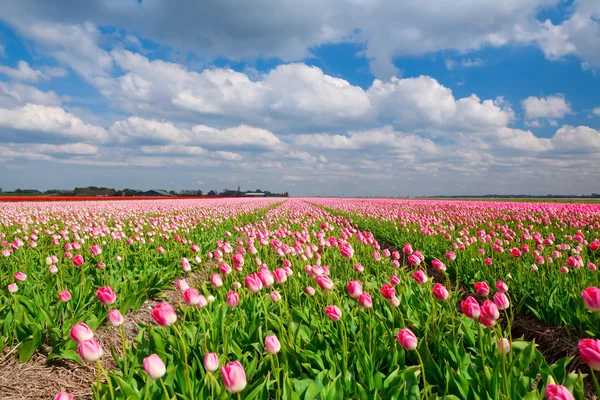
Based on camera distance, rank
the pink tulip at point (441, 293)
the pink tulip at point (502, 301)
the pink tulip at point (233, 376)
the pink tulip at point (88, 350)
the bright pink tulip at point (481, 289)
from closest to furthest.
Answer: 1. the pink tulip at point (233, 376)
2. the pink tulip at point (88, 350)
3. the pink tulip at point (502, 301)
4. the pink tulip at point (441, 293)
5. the bright pink tulip at point (481, 289)

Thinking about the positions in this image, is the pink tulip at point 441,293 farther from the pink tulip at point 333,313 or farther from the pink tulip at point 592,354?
the pink tulip at point 592,354

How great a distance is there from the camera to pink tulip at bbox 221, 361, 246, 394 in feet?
5.35

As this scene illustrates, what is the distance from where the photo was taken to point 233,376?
164cm

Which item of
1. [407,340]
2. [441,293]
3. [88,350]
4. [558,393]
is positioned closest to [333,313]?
[407,340]

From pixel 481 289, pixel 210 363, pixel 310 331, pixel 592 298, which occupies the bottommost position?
pixel 310 331

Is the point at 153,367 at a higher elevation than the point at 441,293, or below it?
below

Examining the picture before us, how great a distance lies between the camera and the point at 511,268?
5512mm

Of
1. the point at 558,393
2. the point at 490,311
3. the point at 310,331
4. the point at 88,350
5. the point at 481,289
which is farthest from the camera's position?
the point at 310,331

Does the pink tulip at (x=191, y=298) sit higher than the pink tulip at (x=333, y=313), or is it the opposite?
the pink tulip at (x=191, y=298)

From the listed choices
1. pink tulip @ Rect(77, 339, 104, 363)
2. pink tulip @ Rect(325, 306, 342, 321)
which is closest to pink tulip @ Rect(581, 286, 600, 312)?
pink tulip @ Rect(325, 306, 342, 321)

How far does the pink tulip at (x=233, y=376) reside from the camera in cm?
163

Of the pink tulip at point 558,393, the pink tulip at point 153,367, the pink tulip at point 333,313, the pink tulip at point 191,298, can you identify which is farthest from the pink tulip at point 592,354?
the pink tulip at point 191,298

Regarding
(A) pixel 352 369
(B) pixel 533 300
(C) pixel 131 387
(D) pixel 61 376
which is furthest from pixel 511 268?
(D) pixel 61 376

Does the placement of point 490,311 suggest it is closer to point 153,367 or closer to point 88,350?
point 153,367
